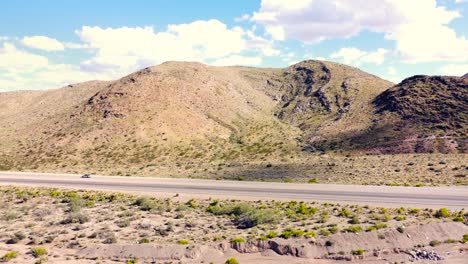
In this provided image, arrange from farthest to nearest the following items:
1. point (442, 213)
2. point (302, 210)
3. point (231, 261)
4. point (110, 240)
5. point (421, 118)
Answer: point (421, 118) → point (302, 210) → point (442, 213) → point (110, 240) → point (231, 261)

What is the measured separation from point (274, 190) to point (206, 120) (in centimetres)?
6118

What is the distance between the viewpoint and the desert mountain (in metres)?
76.8

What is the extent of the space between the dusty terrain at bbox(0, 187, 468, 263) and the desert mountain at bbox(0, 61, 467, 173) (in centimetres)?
3270

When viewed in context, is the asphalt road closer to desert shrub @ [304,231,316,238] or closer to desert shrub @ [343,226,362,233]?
desert shrub @ [343,226,362,233]

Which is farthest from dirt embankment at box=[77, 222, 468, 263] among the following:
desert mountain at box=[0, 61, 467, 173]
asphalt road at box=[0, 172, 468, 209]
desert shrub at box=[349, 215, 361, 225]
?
desert mountain at box=[0, 61, 467, 173]

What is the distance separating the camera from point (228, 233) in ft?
91.8


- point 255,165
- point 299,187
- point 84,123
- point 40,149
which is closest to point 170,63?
point 84,123

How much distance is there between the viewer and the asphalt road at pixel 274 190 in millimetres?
34000

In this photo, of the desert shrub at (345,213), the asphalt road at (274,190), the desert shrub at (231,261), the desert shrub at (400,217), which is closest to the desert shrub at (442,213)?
the asphalt road at (274,190)

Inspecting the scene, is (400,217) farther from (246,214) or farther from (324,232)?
(246,214)

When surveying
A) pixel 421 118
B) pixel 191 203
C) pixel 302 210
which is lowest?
pixel 191 203

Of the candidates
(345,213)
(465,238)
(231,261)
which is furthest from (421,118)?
(231,261)

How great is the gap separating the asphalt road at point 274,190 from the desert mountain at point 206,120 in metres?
15.6

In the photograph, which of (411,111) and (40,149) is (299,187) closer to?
(411,111)
